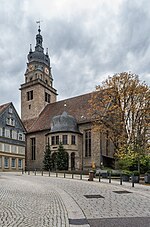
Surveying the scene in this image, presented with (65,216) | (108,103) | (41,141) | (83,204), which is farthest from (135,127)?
(65,216)

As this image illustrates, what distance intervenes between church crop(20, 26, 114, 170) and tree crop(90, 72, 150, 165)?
19.1ft

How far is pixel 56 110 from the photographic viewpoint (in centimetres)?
5375

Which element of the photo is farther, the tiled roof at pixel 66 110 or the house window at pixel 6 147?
the tiled roof at pixel 66 110

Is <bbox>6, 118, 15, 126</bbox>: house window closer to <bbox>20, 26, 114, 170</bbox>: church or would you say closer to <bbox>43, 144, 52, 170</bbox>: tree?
<bbox>20, 26, 114, 170</bbox>: church

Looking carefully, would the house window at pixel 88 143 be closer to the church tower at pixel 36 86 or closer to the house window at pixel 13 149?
the house window at pixel 13 149

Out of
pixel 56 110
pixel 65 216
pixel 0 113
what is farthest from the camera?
pixel 56 110

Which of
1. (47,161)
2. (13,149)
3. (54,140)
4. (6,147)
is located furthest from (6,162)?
(54,140)

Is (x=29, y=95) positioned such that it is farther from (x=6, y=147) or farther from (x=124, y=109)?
(x=124, y=109)

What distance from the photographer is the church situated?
4394 centimetres

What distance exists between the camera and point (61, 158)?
41.5 meters

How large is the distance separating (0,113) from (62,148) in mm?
11447

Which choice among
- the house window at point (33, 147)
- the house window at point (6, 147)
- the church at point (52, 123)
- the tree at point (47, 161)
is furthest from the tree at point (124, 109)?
the house window at point (33, 147)

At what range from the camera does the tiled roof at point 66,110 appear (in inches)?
1873

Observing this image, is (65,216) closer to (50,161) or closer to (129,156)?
(129,156)
